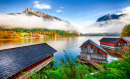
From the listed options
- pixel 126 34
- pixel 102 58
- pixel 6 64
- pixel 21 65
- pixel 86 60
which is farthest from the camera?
pixel 126 34

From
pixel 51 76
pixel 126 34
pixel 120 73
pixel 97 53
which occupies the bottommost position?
pixel 97 53

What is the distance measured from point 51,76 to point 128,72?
179 inches

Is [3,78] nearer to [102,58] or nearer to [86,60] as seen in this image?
[86,60]

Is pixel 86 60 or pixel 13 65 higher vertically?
pixel 13 65

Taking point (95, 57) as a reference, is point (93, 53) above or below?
above

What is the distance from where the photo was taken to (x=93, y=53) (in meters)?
18.0

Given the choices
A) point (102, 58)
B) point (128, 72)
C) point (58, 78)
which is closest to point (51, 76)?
point (58, 78)

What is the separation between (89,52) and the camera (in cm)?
1838

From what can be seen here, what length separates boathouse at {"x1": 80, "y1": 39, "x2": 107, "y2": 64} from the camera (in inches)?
680

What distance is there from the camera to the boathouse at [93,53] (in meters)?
17.3

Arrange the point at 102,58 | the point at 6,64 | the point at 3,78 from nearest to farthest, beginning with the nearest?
the point at 3,78 → the point at 6,64 → the point at 102,58

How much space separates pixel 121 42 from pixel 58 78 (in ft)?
137

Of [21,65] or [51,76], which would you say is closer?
[51,76]

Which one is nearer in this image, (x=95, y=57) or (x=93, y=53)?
(x=95, y=57)
